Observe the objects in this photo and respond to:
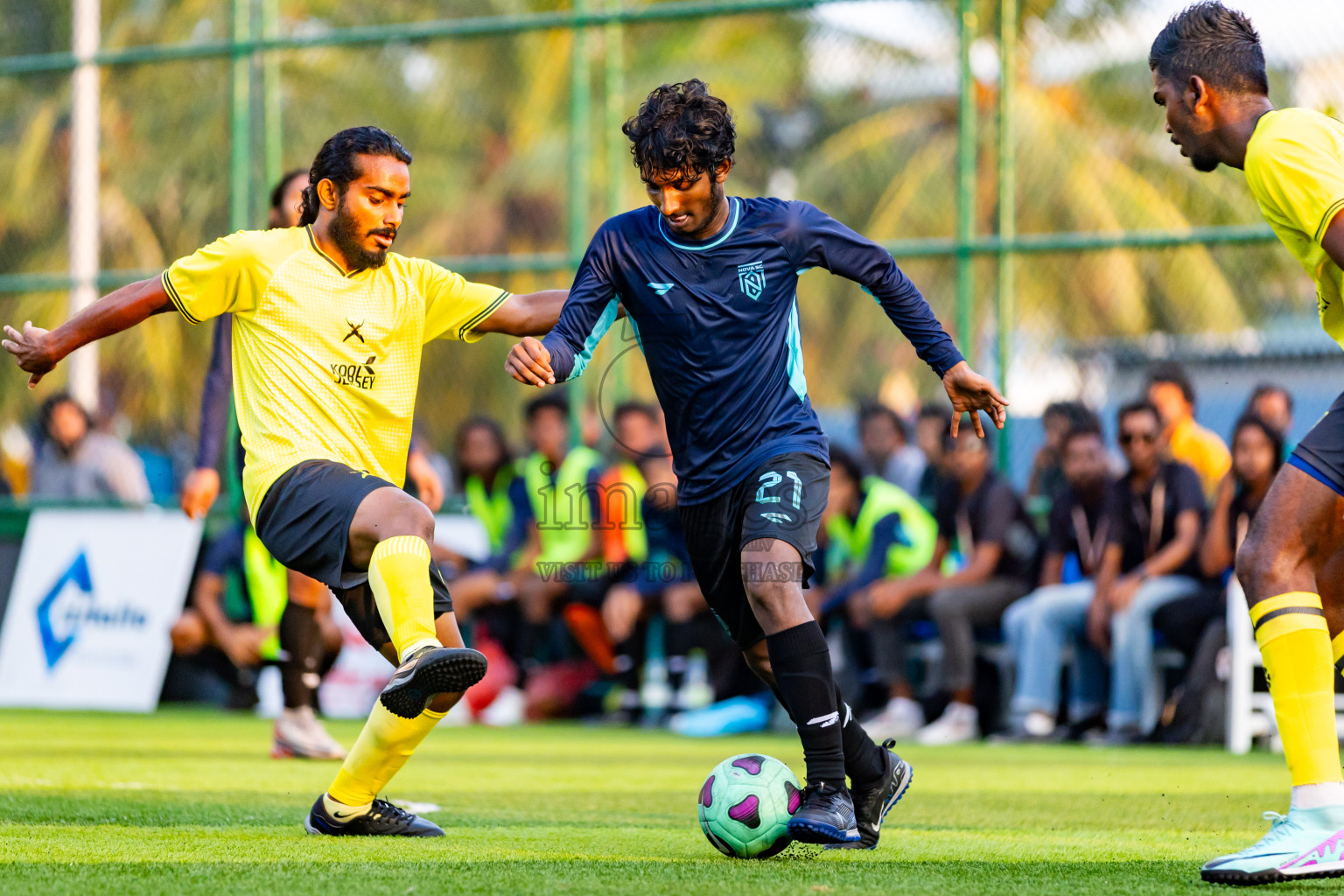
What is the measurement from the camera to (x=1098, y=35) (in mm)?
11031

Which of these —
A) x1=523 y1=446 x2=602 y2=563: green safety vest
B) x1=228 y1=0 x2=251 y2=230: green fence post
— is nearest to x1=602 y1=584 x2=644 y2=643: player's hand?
x1=523 y1=446 x2=602 y2=563: green safety vest

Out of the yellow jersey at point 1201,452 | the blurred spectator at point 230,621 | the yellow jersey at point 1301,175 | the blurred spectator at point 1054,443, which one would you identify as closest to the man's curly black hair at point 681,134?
the yellow jersey at point 1301,175

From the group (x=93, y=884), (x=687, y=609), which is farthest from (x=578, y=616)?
(x=93, y=884)

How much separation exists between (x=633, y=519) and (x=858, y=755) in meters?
5.86

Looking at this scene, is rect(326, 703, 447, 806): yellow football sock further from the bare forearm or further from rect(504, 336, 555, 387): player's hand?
the bare forearm

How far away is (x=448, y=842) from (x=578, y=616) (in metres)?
5.70

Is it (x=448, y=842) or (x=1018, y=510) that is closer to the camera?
(x=448, y=842)

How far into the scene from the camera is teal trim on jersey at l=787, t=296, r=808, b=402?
16.1 ft

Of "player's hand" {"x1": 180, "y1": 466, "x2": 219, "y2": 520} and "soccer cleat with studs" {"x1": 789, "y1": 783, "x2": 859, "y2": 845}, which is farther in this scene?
"player's hand" {"x1": 180, "y1": 466, "x2": 219, "y2": 520}

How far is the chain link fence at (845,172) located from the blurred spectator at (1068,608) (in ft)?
2.96

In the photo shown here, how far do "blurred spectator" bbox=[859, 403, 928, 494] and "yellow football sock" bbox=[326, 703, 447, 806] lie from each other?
20.1 feet

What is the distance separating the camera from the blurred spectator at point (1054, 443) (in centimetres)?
1000

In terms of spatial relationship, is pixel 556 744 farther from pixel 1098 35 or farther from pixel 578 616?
pixel 1098 35

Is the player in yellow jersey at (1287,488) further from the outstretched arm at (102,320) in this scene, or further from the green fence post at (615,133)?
the green fence post at (615,133)
